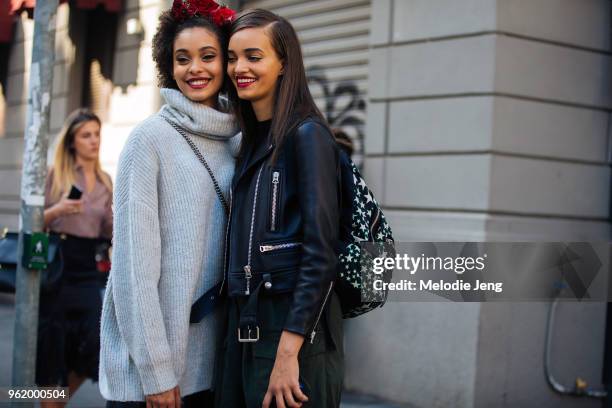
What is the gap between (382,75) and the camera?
22.5 ft

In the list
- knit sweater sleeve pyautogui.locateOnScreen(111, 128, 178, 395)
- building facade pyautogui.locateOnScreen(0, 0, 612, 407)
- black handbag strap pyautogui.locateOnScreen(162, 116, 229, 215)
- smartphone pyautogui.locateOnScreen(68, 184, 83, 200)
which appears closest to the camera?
knit sweater sleeve pyautogui.locateOnScreen(111, 128, 178, 395)

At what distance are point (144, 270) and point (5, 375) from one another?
4.75 metres

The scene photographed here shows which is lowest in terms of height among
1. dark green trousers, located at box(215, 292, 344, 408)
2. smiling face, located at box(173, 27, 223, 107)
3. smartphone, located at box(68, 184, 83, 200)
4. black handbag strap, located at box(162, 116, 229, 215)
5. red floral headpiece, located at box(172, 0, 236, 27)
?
dark green trousers, located at box(215, 292, 344, 408)

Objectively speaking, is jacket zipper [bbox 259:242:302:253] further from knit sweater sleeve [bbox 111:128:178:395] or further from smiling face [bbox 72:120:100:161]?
smiling face [bbox 72:120:100:161]

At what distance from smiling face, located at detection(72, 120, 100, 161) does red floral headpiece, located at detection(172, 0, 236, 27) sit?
8.81 feet

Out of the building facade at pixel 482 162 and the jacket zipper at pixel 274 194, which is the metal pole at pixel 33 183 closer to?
the jacket zipper at pixel 274 194

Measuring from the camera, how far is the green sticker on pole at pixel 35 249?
4.73m

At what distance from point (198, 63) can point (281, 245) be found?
30.9 inches

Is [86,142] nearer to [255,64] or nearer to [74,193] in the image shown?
[74,193]

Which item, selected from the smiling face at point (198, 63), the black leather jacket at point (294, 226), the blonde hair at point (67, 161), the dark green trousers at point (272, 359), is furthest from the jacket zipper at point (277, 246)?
the blonde hair at point (67, 161)

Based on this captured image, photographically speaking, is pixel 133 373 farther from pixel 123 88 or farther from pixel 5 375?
pixel 123 88

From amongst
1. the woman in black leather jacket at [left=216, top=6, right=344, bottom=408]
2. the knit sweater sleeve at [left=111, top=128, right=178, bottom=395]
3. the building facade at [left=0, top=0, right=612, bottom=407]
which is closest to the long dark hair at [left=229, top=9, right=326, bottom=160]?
the woman in black leather jacket at [left=216, top=6, right=344, bottom=408]

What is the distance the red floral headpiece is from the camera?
298 cm

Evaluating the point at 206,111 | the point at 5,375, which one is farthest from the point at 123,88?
the point at 206,111
